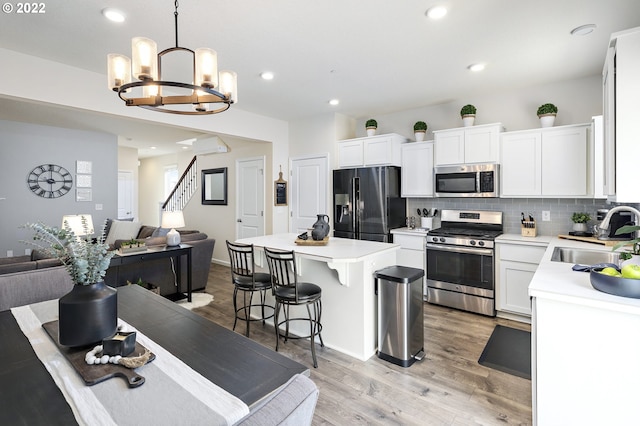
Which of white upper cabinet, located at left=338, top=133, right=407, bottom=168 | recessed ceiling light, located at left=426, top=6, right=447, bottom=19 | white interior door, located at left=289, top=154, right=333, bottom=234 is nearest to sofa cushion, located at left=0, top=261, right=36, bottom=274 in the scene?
white interior door, located at left=289, top=154, right=333, bottom=234

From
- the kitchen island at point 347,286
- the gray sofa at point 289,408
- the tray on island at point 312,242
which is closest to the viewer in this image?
the gray sofa at point 289,408

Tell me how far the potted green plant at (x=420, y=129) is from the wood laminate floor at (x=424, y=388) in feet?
8.84

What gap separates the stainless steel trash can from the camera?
2695mm

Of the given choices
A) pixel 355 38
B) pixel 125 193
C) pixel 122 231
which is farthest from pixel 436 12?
pixel 125 193

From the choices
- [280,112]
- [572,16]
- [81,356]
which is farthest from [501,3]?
[280,112]

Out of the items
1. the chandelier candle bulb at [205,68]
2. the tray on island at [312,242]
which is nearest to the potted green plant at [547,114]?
the tray on island at [312,242]

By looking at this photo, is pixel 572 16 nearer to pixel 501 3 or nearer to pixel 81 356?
pixel 501 3

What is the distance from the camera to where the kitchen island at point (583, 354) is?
1.55 meters

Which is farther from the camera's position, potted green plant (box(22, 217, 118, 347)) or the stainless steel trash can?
the stainless steel trash can

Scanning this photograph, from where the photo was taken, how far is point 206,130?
15.2ft

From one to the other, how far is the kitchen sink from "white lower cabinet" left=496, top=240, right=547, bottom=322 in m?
0.32

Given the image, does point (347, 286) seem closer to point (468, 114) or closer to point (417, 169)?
point (417, 169)

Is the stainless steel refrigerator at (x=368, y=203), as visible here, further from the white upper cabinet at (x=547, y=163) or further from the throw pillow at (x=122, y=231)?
A: the throw pillow at (x=122, y=231)

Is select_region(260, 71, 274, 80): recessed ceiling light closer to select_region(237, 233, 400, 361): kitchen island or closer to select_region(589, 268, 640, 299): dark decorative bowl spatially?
select_region(237, 233, 400, 361): kitchen island
